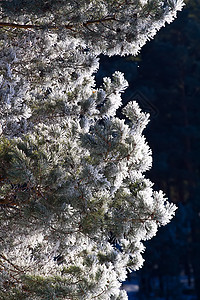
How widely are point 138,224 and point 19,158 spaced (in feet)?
3.42

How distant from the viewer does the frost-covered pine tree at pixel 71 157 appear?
327 centimetres

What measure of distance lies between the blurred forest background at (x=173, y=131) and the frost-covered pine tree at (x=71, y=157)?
12.0 meters

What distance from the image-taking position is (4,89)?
3.32 meters

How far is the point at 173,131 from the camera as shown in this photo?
20531 mm

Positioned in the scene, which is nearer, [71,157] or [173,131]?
[71,157]

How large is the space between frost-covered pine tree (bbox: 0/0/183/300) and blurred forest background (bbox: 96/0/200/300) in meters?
12.0

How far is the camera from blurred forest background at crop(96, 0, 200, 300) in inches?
645

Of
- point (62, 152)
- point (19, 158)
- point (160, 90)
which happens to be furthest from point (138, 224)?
point (160, 90)

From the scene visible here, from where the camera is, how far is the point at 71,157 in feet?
10.5

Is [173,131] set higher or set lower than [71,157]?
higher

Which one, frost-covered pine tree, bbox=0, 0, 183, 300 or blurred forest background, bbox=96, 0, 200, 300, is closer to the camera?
frost-covered pine tree, bbox=0, 0, 183, 300

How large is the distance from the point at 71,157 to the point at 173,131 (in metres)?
17.7

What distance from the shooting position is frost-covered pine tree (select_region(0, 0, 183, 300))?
10.7 ft

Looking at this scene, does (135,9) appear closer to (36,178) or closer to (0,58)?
(0,58)
